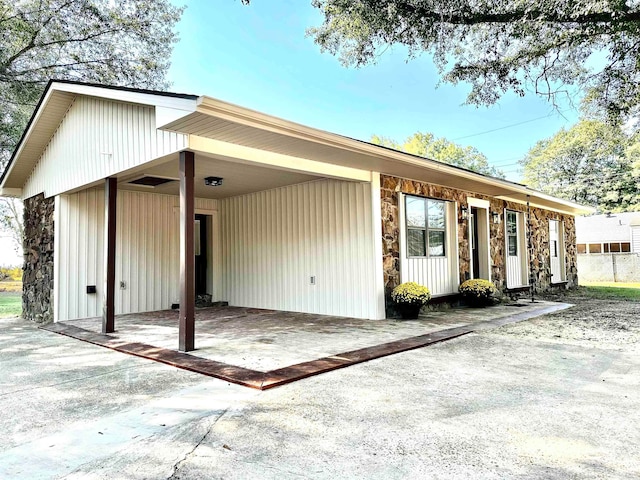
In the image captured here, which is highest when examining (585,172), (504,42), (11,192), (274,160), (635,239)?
(585,172)

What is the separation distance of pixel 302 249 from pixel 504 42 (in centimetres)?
528

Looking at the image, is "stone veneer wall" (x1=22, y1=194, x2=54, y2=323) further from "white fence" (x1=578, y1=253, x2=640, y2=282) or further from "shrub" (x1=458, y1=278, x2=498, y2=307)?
"white fence" (x1=578, y1=253, x2=640, y2=282)

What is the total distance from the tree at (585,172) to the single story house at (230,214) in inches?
808

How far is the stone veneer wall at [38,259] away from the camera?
25.4ft

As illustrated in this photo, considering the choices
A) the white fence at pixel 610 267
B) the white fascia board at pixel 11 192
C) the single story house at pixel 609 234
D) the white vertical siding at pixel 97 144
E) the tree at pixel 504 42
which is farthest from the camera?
the single story house at pixel 609 234

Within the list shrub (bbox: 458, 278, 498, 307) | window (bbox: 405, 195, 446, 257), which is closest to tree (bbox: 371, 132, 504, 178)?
window (bbox: 405, 195, 446, 257)

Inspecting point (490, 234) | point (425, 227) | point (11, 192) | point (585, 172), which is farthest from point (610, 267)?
point (11, 192)

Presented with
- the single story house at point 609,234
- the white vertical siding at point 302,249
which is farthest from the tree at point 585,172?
the white vertical siding at point 302,249

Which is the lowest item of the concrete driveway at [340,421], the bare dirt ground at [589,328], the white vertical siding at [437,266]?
the bare dirt ground at [589,328]

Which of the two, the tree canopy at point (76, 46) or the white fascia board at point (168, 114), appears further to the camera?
the tree canopy at point (76, 46)

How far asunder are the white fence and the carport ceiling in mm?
17166

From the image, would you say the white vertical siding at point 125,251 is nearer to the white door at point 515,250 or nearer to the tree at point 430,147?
the white door at point 515,250

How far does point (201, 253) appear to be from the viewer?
9.91 meters

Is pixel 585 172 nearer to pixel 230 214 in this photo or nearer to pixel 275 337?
pixel 230 214
